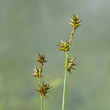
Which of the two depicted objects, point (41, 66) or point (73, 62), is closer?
point (41, 66)

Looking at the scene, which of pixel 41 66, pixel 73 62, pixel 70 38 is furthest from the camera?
pixel 73 62

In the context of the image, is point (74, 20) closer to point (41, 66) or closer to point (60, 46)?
point (60, 46)

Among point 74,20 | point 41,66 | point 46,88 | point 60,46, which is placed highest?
point 74,20

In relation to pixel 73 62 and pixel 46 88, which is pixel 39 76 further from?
pixel 73 62

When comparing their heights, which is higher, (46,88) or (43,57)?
(43,57)

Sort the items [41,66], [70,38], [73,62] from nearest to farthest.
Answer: [70,38] < [41,66] < [73,62]

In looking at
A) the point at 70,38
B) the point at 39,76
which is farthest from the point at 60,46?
the point at 39,76

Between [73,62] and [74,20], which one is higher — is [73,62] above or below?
below

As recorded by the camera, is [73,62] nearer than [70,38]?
No

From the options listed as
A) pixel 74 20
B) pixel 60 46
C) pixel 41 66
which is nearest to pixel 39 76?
pixel 41 66
